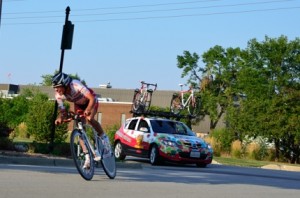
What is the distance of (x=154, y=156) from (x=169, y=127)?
4.78 feet

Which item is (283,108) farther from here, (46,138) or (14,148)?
(14,148)

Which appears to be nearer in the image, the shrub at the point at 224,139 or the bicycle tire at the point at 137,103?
the bicycle tire at the point at 137,103

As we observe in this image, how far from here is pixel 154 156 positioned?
22.1 meters

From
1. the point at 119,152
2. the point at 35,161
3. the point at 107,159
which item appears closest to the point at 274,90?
the point at 119,152

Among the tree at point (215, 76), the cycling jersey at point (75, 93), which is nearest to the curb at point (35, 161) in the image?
the cycling jersey at point (75, 93)

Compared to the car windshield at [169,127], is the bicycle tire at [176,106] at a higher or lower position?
higher

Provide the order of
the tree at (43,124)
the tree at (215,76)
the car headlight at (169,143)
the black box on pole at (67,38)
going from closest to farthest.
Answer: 1. the black box on pole at (67,38)
2. the car headlight at (169,143)
3. the tree at (43,124)
4. the tree at (215,76)

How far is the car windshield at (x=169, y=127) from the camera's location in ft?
75.1

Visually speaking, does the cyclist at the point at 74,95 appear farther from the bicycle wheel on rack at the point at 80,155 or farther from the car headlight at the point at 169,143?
the car headlight at the point at 169,143

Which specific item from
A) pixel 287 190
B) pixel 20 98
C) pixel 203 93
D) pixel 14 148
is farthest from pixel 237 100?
pixel 287 190

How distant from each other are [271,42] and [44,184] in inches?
1787

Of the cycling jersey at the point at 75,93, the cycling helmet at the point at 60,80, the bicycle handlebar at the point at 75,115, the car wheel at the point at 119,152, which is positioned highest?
the cycling helmet at the point at 60,80

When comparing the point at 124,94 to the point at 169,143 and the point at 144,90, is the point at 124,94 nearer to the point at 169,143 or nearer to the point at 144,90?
the point at 144,90

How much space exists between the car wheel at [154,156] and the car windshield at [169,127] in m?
0.78
